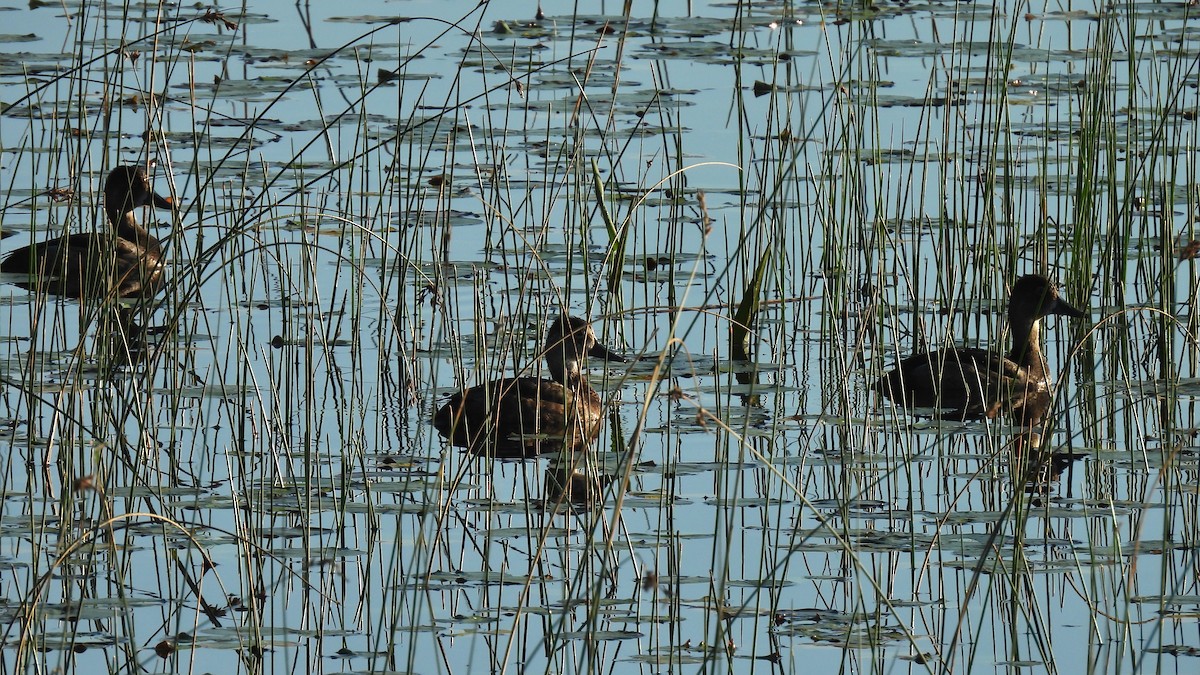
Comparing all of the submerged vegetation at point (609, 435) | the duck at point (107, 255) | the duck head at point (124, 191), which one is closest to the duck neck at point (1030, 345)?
the submerged vegetation at point (609, 435)

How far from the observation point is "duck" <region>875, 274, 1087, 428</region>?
6660 mm

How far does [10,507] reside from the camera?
548cm

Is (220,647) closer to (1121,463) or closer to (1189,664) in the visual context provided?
(1189,664)

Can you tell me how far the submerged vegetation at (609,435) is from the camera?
14.8 ft

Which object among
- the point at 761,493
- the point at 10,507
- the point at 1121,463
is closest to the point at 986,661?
the point at 761,493

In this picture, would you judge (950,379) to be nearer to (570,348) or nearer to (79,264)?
(570,348)

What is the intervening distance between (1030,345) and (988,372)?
1.21 meters

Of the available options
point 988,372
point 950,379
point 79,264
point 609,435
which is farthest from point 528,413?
point 79,264

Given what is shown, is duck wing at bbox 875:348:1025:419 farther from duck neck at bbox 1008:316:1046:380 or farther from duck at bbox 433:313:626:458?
duck at bbox 433:313:626:458

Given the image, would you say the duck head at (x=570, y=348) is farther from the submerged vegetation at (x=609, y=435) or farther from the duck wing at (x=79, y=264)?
the duck wing at (x=79, y=264)

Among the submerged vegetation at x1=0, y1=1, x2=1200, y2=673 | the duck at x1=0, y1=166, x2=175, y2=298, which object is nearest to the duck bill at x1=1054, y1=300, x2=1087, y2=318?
the submerged vegetation at x1=0, y1=1, x2=1200, y2=673

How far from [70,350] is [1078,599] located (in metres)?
3.78

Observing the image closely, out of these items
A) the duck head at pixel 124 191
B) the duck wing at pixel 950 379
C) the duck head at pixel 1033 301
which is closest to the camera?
the duck wing at pixel 950 379

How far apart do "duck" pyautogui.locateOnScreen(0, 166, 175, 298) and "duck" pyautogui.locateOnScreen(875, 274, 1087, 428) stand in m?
2.28
